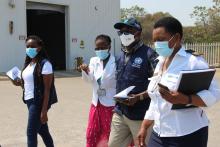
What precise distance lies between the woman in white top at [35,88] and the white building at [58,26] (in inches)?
638

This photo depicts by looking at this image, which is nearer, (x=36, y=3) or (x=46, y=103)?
(x=46, y=103)

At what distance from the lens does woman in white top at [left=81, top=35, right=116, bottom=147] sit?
5.79m

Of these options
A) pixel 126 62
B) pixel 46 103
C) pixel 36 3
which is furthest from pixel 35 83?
pixel 36 3

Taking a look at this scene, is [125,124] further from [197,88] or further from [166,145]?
[197,88]

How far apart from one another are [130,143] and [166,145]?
153cm

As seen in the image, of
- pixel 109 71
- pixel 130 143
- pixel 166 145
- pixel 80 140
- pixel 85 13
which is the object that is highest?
pixel 85 13

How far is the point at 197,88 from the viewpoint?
3336 millimetres

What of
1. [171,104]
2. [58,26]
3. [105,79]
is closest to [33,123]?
[105,79]

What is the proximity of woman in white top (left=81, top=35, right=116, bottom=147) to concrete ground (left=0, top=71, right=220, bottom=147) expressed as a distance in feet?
4.50

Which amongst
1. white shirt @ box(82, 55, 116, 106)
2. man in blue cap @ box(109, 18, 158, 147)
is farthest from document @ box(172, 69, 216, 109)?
white shirt @ box(82, 55, 116, 106)

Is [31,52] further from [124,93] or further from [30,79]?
[124,93]

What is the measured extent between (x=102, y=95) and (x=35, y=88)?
834 mm

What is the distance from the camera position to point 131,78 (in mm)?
4828

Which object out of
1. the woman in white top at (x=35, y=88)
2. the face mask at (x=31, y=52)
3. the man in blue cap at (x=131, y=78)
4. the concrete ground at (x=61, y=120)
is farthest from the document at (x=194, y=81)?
the concrete ground at (x=61, y=120)
